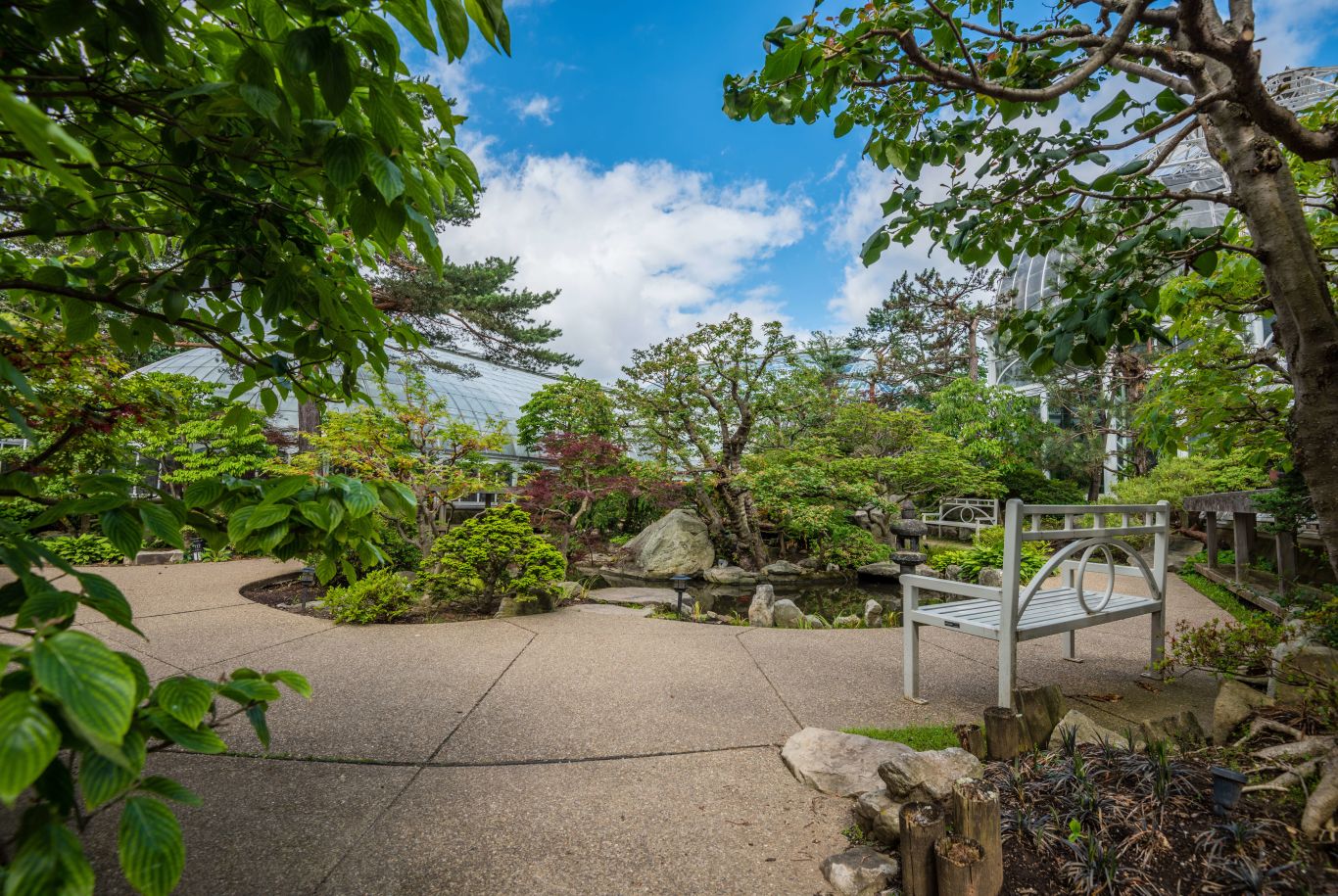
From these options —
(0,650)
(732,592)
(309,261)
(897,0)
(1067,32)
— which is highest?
(1067,32)

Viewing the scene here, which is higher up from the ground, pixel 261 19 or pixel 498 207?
pixel 498 207

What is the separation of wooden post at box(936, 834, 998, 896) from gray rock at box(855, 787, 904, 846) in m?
0.23

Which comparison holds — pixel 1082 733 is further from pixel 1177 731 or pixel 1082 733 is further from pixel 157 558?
pixel 157 558

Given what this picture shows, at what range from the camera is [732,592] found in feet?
25.8

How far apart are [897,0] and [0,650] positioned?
230cm

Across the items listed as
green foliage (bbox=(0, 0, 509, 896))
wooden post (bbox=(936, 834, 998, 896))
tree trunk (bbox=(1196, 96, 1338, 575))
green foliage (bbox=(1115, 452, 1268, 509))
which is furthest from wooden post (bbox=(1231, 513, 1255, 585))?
green foliage (bbox=(0, 0, 509, 896))

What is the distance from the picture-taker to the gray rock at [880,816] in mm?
1782

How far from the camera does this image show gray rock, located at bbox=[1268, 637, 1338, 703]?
88.0 inches

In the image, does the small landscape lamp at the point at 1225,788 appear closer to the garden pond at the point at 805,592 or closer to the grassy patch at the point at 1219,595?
the grassy patch at the point at 1219,595

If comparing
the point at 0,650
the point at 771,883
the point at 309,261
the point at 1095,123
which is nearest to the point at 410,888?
the point at 771,883

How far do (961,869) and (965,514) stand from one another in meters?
14.9

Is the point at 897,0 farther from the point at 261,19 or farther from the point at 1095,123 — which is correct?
the point at 261,19

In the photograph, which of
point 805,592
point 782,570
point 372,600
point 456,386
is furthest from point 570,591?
point 456,386

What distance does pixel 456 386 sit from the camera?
18.0 meters
